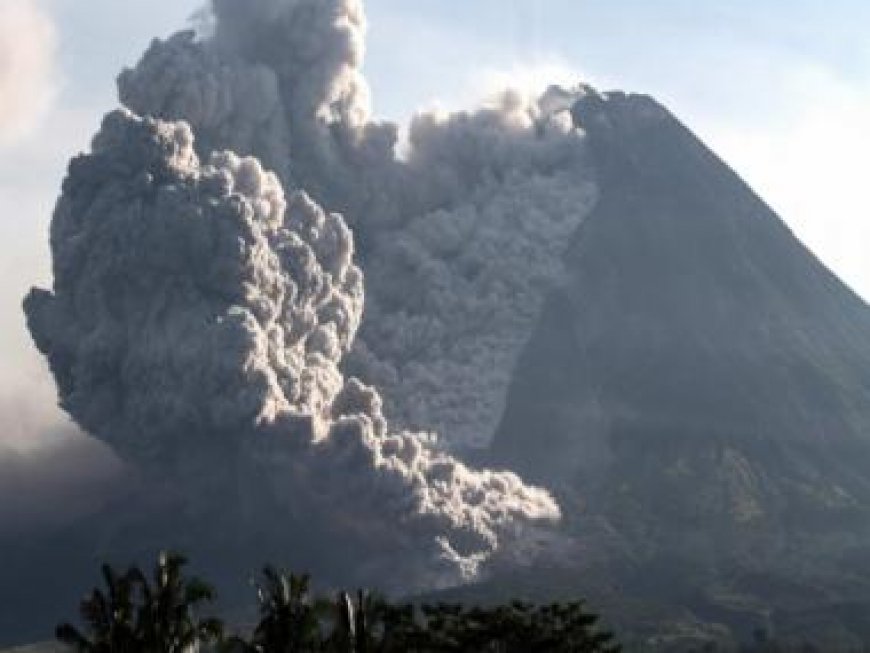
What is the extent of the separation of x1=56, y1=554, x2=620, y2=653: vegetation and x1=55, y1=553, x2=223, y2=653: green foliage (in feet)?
0.09

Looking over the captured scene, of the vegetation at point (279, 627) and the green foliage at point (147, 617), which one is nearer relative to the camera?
the green foliage at point (147, 617)

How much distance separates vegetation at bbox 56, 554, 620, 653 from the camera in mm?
45156

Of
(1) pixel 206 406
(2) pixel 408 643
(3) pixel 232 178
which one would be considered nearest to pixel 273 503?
(1) pixel 206 406

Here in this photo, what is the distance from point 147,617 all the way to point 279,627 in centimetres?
424

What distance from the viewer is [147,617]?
45750mm

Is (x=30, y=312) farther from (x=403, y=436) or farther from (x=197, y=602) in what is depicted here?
(x=197, y=602)

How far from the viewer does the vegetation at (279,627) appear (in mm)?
45156

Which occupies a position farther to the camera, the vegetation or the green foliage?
the vegetation

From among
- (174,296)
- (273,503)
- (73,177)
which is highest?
(73,177)

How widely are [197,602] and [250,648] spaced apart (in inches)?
83.2

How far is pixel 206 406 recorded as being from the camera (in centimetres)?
16650

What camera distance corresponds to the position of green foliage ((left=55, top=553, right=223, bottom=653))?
4494cm

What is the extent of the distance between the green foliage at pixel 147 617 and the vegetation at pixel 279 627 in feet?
0.09

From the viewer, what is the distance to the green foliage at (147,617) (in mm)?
44938
